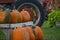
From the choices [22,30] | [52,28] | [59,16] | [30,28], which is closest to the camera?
[22,30]

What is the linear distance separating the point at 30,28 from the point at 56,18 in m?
4.11

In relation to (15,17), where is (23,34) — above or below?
below

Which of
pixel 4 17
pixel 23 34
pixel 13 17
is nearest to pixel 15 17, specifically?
pixel 13 17

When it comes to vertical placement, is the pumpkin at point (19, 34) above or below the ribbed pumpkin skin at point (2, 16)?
below

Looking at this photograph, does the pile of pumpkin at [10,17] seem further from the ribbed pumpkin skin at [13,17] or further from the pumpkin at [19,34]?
the pumpkin at [19,34]

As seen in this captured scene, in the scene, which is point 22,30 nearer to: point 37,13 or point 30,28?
point 30,28

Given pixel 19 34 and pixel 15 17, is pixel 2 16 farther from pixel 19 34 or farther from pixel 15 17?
pixel 19 34

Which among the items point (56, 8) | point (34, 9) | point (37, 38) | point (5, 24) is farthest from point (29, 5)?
point (5, 24)

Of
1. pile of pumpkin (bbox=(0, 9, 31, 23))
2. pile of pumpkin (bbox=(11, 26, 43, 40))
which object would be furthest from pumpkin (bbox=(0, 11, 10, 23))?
pile of pumpkin (bbox=(11, 26, 43, 40))

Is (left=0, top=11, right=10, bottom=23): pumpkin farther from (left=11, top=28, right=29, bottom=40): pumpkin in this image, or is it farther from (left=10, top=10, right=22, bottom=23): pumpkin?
(left=11, top=28, right=29, bottom=40): pumpkin

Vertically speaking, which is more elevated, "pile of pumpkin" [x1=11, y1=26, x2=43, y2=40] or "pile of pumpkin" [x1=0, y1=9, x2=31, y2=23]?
"pile of pumpkin" [x1=0, y1=9, x2=31, y2=23]

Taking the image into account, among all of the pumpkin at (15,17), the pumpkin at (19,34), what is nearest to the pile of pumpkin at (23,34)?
the pumpkin at (19,34)

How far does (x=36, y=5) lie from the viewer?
324 inches

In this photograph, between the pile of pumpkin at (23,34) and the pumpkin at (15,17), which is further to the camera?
the pumpkin at (15,17)
